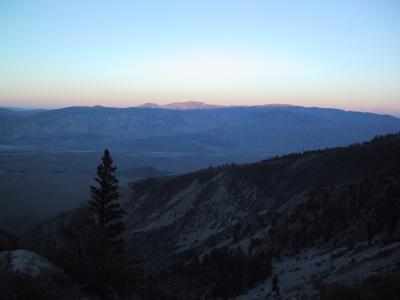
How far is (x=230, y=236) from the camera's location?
26766 mm

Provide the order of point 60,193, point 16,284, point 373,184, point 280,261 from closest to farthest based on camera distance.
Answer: point 16,284
point 280,261
point 373,184
point 60,193

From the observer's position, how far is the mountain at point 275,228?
545 inches

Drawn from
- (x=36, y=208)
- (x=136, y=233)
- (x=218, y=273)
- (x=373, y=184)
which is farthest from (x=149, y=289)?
(x=36, y=208)

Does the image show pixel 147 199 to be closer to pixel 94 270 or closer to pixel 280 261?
pixel 280 261

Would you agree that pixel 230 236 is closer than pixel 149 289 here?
No

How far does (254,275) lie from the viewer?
53.8ft

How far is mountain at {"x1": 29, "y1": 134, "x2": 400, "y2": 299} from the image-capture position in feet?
45.4

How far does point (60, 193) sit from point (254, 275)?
6256 cm

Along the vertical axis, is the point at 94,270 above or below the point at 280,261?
above

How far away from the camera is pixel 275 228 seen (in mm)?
22531

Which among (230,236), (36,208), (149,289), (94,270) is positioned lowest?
(36,208)

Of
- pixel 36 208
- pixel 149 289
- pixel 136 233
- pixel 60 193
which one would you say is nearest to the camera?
pixel 149 289

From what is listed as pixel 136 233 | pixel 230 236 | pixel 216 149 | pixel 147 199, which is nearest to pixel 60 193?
pixel 147 199

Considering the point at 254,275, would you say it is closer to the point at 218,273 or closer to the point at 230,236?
the point at 218,273
